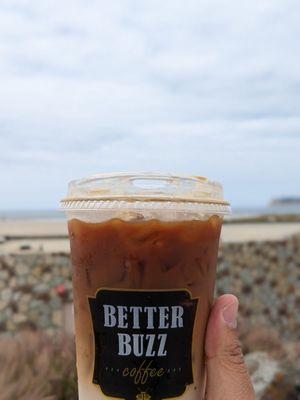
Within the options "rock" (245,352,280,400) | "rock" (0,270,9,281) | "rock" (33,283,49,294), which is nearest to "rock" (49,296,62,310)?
"rock" (33,283,49,294)

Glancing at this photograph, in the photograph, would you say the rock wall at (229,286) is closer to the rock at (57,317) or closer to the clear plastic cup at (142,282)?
the rock at (57,317)

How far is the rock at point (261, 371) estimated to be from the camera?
548 cm

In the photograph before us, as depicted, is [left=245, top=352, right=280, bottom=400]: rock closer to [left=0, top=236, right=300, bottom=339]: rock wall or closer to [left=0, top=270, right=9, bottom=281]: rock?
[left=0, top=236, right=300, bottom=339]: rock wall

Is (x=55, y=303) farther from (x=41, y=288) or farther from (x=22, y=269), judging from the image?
(x=22, y=269)

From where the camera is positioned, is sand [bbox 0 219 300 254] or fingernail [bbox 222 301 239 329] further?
sand [bbox 0 219 300 254]

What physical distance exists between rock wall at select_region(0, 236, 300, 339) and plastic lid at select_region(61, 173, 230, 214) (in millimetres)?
6524

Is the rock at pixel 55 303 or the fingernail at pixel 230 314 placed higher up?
the fingernail at pixel 230 314

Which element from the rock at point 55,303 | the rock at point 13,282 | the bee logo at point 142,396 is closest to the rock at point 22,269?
the rock at point 13,282

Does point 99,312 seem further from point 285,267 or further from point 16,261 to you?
point 285,267

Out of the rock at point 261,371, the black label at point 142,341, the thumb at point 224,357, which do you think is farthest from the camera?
the rock at point 261,371

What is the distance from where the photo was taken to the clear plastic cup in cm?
172

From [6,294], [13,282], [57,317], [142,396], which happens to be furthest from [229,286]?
[142,396]

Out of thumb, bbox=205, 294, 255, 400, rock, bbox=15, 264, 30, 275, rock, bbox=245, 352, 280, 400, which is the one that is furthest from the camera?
rock, bbox=15, 264, 30, 275

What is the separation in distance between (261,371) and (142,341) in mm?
4257
